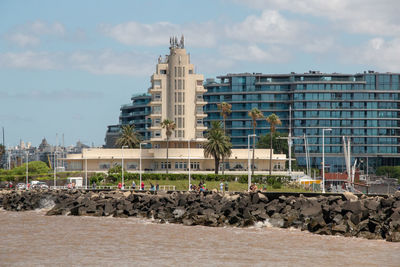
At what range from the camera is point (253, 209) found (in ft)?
184

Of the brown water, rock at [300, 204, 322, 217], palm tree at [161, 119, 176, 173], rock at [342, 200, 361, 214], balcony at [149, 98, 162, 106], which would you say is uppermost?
balcony at [149, 98, 162, 106]

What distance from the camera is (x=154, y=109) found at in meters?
125

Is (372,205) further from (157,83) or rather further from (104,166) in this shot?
(157,83)

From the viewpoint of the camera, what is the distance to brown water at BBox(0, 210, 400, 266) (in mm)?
36375

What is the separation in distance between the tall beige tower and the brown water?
226 feet

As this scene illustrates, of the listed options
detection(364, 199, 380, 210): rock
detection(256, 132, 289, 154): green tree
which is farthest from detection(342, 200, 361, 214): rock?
detection(256, 132, 289, 154): green tree

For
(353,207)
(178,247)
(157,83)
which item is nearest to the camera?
(178,247)

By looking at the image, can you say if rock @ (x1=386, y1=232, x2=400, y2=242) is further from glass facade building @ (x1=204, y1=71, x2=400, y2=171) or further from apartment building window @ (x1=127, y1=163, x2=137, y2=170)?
glass facade building @ (x1=204, y1=71, x2=400, y2=171)

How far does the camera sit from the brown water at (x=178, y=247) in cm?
3638

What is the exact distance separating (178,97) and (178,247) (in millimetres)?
82493

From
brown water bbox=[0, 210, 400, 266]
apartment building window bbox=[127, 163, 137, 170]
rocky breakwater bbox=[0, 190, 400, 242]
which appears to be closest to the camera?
brown water bbox=[0, 210, 400, 266]

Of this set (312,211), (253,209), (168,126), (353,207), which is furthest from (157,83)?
(353,207)

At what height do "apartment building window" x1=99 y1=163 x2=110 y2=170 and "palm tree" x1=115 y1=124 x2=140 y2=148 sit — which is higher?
"palm tree" x1=115 y1=124 x2=140 y2=148

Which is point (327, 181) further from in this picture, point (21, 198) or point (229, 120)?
point (21, 198)
